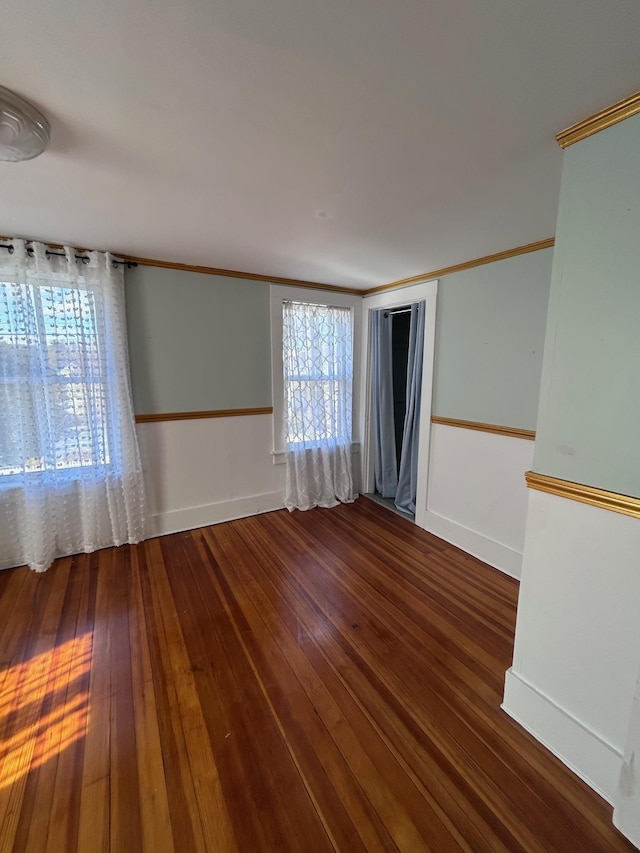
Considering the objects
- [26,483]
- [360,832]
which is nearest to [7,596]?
[26,483]

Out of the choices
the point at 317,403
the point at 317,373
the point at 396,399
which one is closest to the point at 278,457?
the point at 317,403

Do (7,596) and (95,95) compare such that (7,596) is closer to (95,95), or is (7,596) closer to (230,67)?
(95,95)

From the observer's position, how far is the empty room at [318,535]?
956mm

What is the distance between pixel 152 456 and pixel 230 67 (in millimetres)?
2508

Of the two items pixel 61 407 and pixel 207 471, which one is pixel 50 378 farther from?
pixel 207 471

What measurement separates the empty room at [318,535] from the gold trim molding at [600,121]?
0.01 m

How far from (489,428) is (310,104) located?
6.94ft

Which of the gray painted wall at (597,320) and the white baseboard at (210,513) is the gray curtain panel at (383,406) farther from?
the gray painted wall at (597,320)

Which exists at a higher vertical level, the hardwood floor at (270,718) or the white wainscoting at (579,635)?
the white wainscoting at (579,635)

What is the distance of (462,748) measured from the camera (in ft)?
4.20

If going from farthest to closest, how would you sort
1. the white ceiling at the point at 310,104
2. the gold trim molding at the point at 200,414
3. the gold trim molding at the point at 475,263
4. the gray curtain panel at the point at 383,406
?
the gray curtain panel at the point at 383,406
the gold trim molding at the point at 200,414
the gold trim molding at the point at 475,263
the white ceiling at the point at 310,104

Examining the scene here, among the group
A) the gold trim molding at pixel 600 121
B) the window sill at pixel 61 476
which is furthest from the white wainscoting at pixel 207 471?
the gold trim molding at pixel 600 121

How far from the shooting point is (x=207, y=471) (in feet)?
10.0

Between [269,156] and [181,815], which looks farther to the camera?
[269,156]
